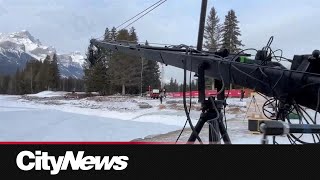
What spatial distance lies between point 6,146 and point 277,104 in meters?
3.03

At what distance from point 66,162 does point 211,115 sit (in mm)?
2656

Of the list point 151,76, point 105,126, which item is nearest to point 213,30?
point 151,76

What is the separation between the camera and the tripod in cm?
456

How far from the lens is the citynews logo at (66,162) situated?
229 centimetres

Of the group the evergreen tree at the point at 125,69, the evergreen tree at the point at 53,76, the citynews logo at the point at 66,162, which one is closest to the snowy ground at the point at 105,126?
the citynews logo at the point at 66,162

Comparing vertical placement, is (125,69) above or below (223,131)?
A: above

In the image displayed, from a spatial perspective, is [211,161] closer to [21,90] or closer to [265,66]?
[265,66]

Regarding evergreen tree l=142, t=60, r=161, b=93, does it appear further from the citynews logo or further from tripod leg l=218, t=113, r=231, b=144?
the citynews logo

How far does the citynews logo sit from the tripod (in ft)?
7.02

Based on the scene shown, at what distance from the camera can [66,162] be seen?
2.29m

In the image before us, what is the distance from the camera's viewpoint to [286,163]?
92.0 inches

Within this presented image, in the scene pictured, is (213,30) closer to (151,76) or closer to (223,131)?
(151,76)

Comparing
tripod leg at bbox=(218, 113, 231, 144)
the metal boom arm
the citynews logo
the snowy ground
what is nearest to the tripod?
tripod leg at bbox=(218, 113, 231, 144)

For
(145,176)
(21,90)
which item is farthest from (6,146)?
(21,90)
